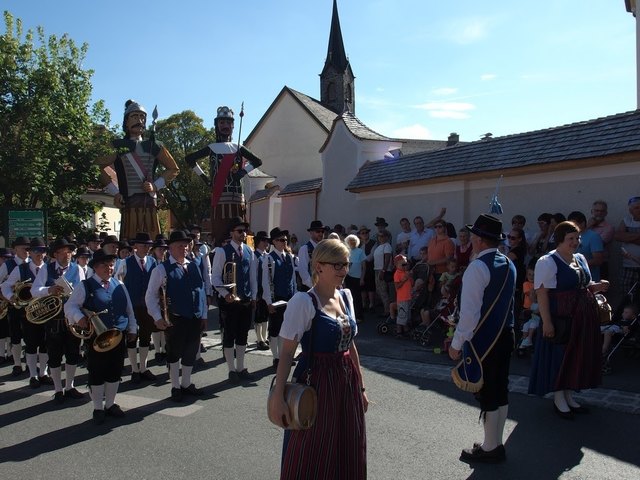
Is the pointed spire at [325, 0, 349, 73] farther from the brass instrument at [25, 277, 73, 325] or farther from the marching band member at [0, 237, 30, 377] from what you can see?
the brass instrument at [25, 277, 73, 325]

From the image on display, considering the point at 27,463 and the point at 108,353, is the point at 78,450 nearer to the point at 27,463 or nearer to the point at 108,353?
the point at 27,463

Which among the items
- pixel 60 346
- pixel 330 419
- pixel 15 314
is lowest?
pixel 60 346

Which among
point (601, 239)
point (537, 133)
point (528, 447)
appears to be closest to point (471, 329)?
point (528, 447)

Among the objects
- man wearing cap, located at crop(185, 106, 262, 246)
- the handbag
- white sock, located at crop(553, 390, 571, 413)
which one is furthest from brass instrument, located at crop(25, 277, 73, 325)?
man wearing cap, located at crop(185, 106, 262, 246)

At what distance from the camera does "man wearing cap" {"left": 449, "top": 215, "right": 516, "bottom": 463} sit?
452cm

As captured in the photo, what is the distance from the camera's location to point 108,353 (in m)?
6.22

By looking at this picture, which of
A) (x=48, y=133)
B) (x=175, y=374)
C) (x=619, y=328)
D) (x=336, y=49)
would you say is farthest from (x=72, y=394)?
(x=336, y=49)

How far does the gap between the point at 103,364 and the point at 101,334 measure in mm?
348

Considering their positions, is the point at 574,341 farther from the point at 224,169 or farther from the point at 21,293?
the point at 224,169

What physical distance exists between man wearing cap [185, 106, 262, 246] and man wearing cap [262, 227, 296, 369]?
15.0ft

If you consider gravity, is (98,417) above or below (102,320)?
below

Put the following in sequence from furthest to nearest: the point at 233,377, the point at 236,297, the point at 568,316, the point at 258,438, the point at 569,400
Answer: the point at 236,297 < the point at 233,377 < the point at 569,400 < the point at 568,316 < the point at 258,438

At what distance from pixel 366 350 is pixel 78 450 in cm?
506

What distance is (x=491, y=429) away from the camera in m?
4.73
